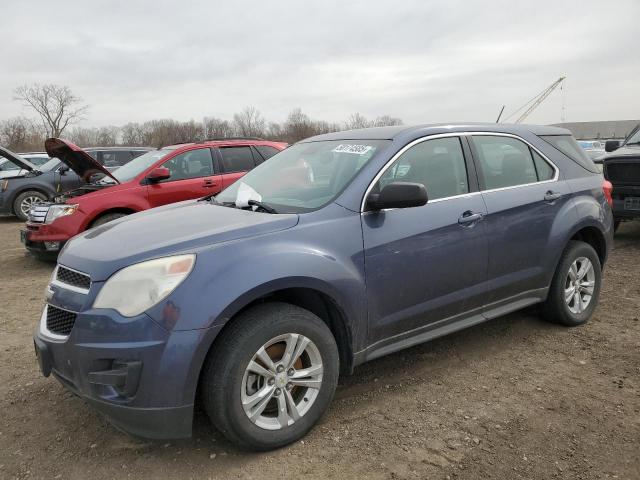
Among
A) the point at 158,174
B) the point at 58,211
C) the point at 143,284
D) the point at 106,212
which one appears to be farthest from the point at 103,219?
the point at 143,284

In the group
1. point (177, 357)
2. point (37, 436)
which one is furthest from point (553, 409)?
point (37, 436)

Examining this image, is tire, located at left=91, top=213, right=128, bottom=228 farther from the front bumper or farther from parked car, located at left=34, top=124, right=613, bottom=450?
the front bumper

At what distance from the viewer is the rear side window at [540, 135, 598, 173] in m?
4.29

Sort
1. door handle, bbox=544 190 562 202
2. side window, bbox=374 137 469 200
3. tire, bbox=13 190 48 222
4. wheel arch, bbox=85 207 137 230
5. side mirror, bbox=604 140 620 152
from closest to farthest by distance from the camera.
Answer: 1. side window, bbox=374 137 469 200
2. door handle, bbox=544 190 562 202
3. wheel arch, bbox=85 207 137 230
4. side mirror, bbox=604 140 620 152
5. tire, bbox=13 190 48 222

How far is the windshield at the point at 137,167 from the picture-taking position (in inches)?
287

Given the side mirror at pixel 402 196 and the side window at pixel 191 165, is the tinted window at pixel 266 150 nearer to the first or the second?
the side window at pixel 191 165

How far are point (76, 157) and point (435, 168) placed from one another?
18.2 feet

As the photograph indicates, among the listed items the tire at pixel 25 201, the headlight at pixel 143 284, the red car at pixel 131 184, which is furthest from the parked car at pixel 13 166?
the headlight at pixel 143 284

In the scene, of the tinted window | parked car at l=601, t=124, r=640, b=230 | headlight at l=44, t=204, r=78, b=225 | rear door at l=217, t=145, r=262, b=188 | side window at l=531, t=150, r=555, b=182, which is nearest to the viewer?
side window at l=531, t=150, r=555, b=182

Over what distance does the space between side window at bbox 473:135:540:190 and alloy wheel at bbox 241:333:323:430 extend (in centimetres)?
190

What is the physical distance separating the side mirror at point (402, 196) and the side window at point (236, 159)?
5246 millimetres

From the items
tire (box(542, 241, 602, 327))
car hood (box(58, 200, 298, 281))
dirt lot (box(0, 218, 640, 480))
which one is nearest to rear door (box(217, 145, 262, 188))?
dirt lot (box(0, 218, 640, 480))

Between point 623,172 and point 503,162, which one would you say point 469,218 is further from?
point 623,172

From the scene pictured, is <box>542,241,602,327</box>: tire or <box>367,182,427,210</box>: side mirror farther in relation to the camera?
<box>542,241,602,327</box>: tire
